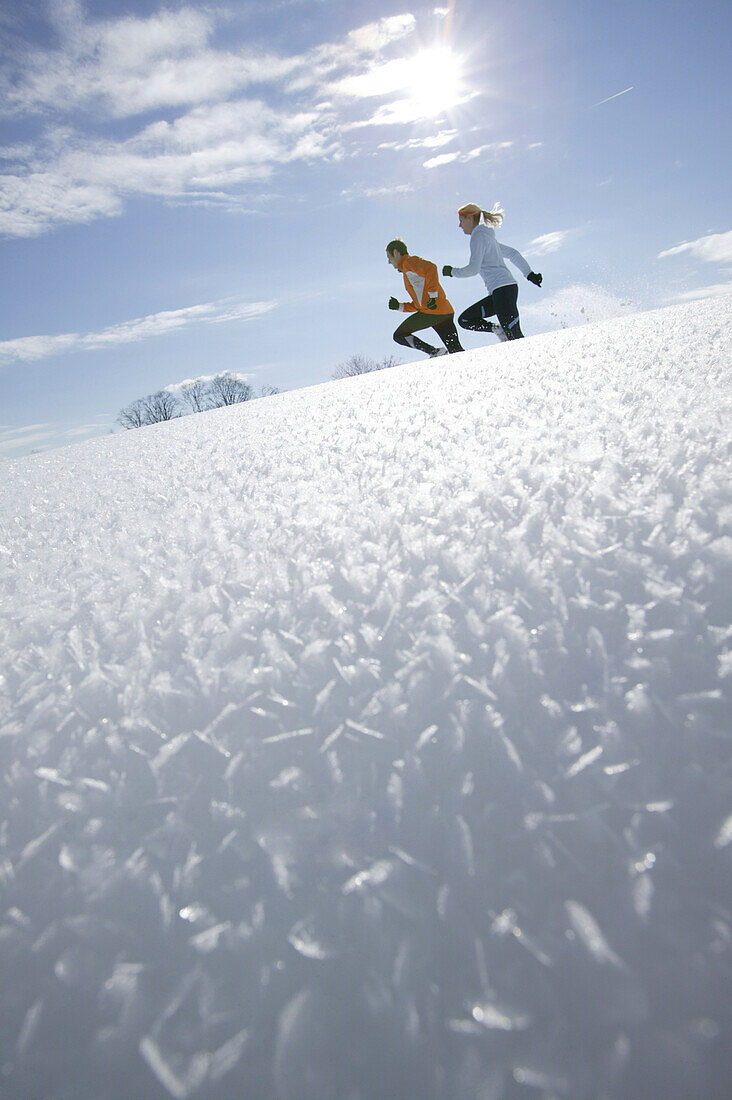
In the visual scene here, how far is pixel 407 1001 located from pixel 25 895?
28 centimetres

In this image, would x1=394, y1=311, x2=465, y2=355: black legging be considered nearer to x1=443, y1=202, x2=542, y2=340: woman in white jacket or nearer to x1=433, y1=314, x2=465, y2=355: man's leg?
x1=433, y1=314, x2=465, y2=355: man's leg

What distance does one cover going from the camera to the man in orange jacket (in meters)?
6.05

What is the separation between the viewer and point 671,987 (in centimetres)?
34

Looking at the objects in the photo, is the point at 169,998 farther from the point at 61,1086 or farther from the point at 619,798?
the point at 619,798

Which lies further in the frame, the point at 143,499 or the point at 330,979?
the point at 143,499

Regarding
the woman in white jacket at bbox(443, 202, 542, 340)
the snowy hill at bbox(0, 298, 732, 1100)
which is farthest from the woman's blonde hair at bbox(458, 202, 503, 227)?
the snowy hill at bbox(0, 298, 732, 1100)

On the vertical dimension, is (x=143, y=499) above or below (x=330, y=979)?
above

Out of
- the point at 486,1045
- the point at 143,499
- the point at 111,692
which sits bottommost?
the point at 486,1045

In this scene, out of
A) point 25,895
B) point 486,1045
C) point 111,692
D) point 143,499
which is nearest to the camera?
point 486,1045

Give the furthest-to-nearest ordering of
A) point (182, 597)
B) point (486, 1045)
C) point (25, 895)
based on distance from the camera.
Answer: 1. point (182, 597)
2. point (25, 895)
3. point (486, 1045)

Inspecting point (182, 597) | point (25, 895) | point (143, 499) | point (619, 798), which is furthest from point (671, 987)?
point (143, 499)

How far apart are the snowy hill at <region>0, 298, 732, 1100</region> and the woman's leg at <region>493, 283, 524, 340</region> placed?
18.9ft

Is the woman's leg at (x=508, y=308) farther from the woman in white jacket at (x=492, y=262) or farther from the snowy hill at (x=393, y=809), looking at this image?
the snowy hill at (x=393, y=809)

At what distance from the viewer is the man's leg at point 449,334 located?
6.40 metres
